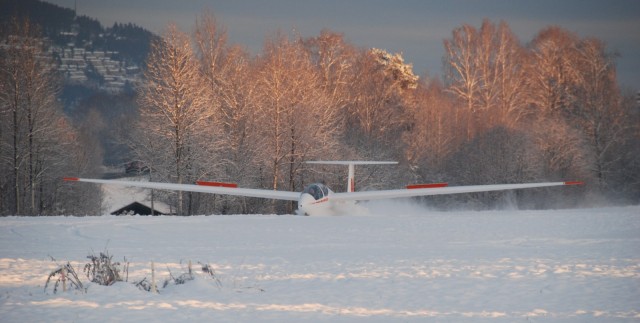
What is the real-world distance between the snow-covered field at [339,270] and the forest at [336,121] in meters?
13.1

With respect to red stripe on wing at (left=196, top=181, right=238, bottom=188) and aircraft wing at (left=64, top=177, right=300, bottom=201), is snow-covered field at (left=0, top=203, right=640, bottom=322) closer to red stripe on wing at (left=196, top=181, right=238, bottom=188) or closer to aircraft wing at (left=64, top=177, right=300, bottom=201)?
aircraft wing at (left=64, top=177, right=300, bottom=201)

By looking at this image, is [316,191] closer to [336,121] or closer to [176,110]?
[176,110]

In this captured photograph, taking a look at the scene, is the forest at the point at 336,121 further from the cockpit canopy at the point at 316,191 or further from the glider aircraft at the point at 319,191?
the cockpit canopy at the point at 316,191

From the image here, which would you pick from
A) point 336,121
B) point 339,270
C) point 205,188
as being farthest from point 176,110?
point 339,270

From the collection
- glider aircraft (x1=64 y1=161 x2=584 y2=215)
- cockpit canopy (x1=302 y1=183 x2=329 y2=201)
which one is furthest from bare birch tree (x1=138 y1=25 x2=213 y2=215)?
cockpit canopy (x1=302 y1=183 x2=329 y2=201)

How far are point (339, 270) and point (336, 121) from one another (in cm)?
3049

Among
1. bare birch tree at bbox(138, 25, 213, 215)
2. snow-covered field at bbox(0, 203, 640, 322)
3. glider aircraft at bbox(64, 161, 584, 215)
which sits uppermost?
bare birch tree at bbox(138, 25, 213, 215)

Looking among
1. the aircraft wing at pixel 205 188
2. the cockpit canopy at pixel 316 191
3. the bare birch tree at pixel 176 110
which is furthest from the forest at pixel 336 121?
the cockpit canopy at pixel 316 191

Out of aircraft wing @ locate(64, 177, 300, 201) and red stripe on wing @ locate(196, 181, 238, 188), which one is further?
red stripe on wing @ locate(196, 181, 238, 188)

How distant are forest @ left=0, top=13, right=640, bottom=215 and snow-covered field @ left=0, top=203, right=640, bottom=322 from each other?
13113 millimetres

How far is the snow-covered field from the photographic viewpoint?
9781 mm

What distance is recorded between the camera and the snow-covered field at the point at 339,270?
978cm

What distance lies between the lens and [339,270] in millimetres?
12891

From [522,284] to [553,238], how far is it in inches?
261
